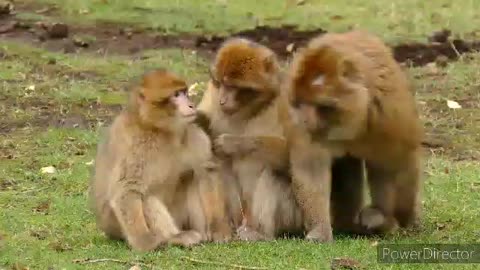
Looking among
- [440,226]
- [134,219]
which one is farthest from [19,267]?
[440,226]

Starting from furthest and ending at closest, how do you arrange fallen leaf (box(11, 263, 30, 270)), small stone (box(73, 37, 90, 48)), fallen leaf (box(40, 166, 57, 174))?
small stone (box(73, 37, 90, 48)), fallen leaf (box(40, 166, 57, 174)), fallen leaf (box(11, 263, 30, 270))

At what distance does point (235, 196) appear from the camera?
319 inches

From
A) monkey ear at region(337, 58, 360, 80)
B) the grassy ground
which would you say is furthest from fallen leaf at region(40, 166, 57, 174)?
monkey ear at region(337, 58, 360, 80)

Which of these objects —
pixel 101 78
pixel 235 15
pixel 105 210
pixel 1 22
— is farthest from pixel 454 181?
pixel 1 22

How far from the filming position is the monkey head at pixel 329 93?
716 centimetres

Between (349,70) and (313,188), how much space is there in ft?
2.87

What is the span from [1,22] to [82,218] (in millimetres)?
9390

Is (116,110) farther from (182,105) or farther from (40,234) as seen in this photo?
(182,105)

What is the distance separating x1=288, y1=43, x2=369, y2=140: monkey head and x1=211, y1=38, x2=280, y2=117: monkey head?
0.47 m

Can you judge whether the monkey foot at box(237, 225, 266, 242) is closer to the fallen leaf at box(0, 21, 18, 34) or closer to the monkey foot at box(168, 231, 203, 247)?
the monkey foot at box(168, 231, 203, 247)

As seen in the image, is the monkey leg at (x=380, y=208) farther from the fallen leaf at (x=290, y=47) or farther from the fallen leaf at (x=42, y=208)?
the fallen leaf at (x=290, y=47)

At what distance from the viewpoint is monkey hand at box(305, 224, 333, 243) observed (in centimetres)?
767

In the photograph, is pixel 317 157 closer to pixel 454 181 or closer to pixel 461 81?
pixel 454 181

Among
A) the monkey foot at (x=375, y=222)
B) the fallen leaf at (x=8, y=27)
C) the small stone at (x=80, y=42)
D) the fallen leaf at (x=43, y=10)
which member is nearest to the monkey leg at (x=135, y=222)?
the monkey foot at (x=375, y=222)
